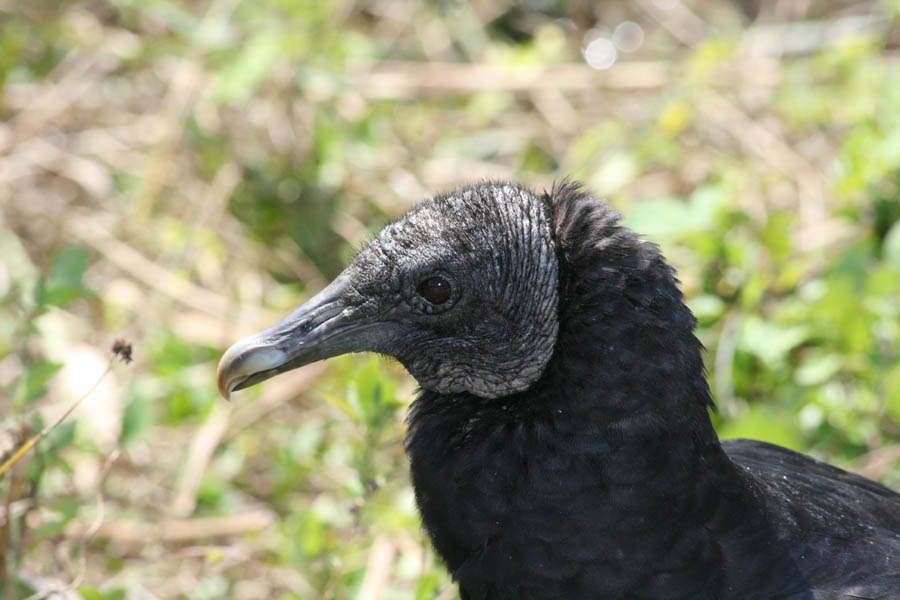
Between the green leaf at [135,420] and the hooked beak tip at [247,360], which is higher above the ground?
the hooked beak tip at [247,360]

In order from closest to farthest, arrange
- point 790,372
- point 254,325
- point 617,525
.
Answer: point 617,525 → point 790,372 → point 254,325

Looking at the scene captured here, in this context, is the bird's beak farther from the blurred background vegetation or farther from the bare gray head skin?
the blurred background vegetation

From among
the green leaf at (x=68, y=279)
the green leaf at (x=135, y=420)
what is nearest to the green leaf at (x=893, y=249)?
the green leaf at (x=135, y=420)

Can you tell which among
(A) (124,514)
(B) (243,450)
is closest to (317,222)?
(B) (243,450)

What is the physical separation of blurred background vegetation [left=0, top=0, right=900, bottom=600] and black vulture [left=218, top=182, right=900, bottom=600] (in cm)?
39

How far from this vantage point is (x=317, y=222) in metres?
5.32

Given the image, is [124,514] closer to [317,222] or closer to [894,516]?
[317,222]

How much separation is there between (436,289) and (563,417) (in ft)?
1.38

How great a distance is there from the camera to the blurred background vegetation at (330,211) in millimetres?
3551

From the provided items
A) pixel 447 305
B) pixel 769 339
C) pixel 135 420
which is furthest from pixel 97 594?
pixel 769 339

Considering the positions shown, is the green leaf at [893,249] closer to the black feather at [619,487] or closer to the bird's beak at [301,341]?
the black feather at [619,487]

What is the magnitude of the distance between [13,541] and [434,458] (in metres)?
1.39

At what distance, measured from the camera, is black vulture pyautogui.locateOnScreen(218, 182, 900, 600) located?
215 centimetres

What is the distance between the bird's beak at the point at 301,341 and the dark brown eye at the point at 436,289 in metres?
0.16
